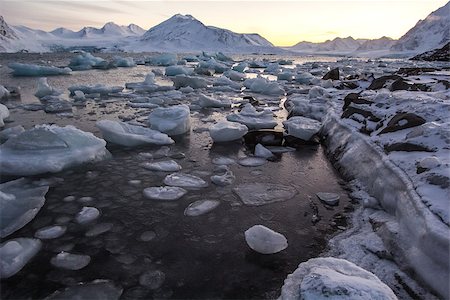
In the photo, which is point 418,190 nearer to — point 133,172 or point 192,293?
point 192,293

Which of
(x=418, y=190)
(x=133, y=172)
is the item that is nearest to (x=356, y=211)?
(x=418, y=190)

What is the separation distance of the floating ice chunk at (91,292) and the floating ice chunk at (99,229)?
55 cm

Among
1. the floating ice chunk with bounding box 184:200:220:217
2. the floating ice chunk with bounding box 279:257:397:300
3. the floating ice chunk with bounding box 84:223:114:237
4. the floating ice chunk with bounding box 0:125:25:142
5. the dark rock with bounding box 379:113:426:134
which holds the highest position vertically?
the dark rock with bounding box 379:113:426:134

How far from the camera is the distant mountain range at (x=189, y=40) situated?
72.1 meters

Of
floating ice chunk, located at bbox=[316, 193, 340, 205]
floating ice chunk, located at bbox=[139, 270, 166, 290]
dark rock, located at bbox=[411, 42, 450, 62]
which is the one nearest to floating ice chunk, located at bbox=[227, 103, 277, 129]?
floating ice chunk, located at bbox=[316, 193, 340, 205]

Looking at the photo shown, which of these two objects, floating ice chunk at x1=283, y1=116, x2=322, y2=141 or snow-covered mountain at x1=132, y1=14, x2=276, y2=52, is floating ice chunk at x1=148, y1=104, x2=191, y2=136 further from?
snow-covered mountain at x1=132, y1=14, x2=276, y2=52

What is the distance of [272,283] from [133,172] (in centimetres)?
212

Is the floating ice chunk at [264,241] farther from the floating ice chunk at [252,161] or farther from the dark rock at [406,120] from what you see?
the dark rock at [406,120]

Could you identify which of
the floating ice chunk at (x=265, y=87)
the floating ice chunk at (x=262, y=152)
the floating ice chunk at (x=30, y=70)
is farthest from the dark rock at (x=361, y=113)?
the floating ice chunk at (x=30, y=70)

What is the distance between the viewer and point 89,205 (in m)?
2.77

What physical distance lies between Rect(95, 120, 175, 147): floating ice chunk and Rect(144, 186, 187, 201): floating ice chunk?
1434mm

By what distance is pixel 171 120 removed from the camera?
5043 millimetres

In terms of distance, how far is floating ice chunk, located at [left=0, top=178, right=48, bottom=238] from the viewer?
240cm

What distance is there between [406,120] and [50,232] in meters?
3.61
